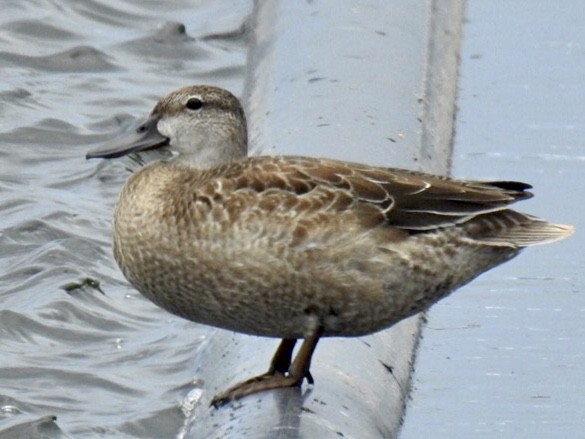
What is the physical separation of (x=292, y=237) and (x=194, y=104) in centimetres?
64

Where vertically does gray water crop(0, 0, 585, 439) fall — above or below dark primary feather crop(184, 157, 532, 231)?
below

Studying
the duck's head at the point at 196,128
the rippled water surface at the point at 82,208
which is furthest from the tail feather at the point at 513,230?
the rippled water surface at the point at 82,208

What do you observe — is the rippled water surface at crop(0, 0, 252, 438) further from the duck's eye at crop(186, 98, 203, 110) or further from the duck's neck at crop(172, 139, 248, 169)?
the duck's eye at crop(186, 98, 203, 110)

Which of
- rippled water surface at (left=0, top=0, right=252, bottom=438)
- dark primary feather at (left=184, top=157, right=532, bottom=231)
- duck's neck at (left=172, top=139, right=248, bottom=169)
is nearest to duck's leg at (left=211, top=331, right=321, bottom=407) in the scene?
dark primary feather at (left=184, top=157, right=532, bottom=231)

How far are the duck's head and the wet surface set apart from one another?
40.5 inches

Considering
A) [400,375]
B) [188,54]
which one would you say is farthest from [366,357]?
[188,54]

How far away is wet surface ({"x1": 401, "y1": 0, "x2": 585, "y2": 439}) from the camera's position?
5551 millimetres

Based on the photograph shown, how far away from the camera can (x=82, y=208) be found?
8.32 m

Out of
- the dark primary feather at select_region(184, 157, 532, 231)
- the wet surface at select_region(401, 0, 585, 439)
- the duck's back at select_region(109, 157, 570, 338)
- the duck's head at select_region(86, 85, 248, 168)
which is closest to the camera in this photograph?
A: the duck's back at select_region(109, 157, 570, 338)

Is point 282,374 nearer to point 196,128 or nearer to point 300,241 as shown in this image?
point 300,241

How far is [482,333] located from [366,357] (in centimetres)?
66

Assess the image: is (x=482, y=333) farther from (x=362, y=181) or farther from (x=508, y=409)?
(x=362, y=181)

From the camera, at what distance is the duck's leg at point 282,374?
17.0 feet

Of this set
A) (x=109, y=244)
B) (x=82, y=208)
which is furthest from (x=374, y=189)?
(x=82, y=208)
